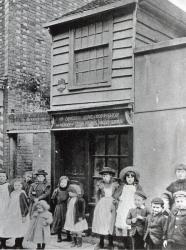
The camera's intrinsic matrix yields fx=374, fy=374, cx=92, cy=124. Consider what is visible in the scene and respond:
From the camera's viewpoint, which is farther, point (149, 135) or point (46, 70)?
point (46, 70)

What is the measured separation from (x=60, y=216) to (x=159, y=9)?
5119 mm

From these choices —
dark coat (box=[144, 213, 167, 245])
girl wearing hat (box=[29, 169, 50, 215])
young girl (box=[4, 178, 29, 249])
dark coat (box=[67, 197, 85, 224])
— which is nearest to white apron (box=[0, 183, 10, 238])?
young girl (box=[4, 178, 29, 249])

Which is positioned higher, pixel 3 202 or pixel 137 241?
pixel 3 202

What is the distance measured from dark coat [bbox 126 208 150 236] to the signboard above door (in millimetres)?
1948

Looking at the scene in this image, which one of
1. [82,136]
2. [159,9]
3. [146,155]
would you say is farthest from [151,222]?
[159,9]

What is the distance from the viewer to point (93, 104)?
8352 millimetres

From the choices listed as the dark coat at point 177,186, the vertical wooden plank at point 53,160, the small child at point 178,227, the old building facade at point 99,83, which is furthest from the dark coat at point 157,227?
the vertical wooden plank at point 53,160

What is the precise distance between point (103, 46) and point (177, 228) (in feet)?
14.8

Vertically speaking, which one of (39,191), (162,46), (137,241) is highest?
(162,46)

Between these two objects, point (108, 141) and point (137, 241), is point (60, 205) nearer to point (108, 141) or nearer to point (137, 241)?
point (108, 141)

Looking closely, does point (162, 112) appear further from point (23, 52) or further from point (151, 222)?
point (23, 52)

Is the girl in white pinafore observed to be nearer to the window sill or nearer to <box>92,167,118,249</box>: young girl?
<box>92,167,118,249</box>: young girl

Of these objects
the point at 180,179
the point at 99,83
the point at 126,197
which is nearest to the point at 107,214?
the point at 126,197

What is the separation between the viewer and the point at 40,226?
7.13m
